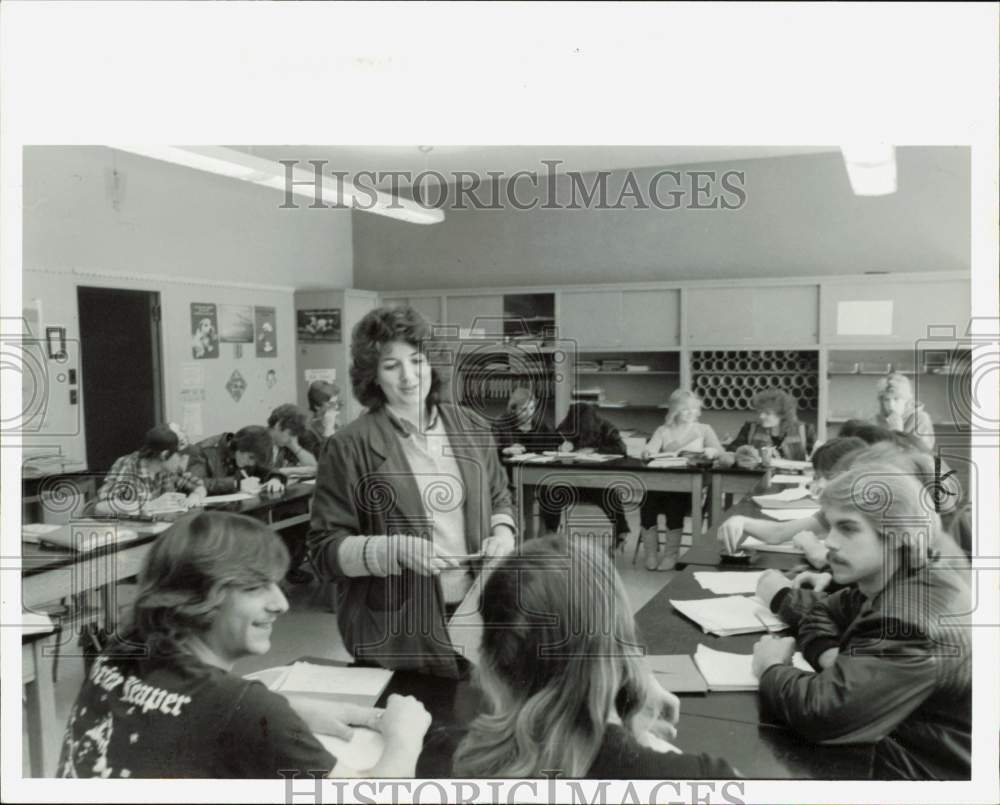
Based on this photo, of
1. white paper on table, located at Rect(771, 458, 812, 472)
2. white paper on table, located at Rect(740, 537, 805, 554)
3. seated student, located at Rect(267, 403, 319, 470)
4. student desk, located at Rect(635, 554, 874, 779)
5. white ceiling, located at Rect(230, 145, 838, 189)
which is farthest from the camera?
white paper on table, located at Rect(771, 458, 812, 472)

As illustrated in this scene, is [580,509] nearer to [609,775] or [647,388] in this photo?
[647,388]

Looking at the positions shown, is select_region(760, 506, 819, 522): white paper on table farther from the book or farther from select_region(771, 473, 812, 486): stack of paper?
the book

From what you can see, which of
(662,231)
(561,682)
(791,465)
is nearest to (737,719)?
(561,682)

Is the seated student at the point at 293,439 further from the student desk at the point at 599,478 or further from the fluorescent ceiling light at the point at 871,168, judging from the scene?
the fluorescent ceiling light at the point at 871,168

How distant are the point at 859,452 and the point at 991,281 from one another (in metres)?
0.53

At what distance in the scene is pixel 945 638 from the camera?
1764 mm

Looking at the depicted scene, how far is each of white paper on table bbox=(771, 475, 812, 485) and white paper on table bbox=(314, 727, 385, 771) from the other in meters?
1.35

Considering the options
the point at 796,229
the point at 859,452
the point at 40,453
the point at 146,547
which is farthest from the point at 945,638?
the point at 40,453

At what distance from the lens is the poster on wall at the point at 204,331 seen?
1.93 meters

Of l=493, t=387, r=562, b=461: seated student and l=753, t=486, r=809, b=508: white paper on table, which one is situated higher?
l=493, t=387, r=562, b=461: seated student

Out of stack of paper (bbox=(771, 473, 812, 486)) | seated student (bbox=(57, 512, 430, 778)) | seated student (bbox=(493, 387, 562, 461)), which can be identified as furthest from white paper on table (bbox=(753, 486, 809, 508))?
seated student (bbox=(57, 512, 430, 778))

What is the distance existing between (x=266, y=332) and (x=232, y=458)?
14.1 inches

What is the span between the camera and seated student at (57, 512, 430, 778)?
68.3 inches

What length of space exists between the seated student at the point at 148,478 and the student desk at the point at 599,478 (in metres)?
0.86
